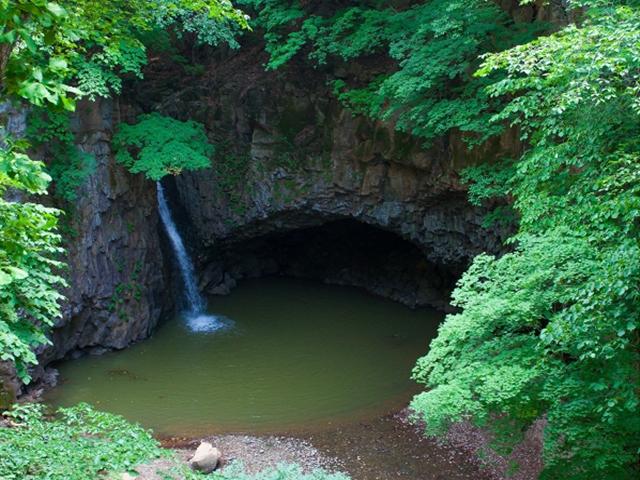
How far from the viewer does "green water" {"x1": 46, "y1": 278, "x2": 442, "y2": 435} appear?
39.0 feet

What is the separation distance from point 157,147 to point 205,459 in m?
7.40

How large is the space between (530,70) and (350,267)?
13590 mm

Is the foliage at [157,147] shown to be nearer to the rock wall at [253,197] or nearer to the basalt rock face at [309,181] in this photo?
the rock wall at [253,197]

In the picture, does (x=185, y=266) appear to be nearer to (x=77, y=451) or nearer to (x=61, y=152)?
(x=61, y=152)

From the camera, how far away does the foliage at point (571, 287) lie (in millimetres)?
5340

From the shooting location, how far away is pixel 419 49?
1212cm

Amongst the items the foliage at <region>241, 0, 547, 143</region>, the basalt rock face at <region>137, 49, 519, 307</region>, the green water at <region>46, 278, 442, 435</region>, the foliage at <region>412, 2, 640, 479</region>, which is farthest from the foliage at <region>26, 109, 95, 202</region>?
the foliage at <region>412, 2, 640, 479</region>

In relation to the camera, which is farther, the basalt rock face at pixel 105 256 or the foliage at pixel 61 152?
the basalt rock face at pixel 105 256

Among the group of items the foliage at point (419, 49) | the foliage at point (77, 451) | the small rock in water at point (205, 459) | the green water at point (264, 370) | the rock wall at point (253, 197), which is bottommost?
the small rock in water at point (205, 459)

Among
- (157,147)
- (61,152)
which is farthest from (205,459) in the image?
(61,152)

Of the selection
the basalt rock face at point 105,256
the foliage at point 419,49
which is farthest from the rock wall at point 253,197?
the foliage at point 419,49

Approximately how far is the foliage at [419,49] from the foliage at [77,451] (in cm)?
772

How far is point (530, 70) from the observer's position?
5840 mm

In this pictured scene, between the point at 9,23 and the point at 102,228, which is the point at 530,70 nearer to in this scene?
the point at 9,23
